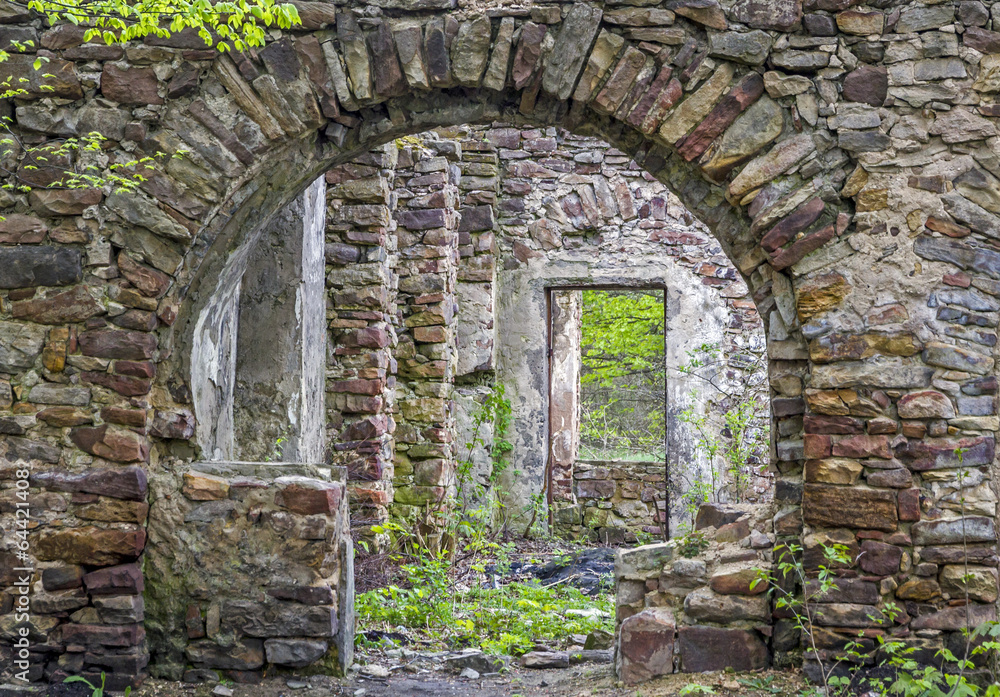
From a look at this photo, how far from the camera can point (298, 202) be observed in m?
4.97

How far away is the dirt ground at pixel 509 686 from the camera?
10.5 feet

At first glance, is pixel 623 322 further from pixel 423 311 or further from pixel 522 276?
pixel 423 311

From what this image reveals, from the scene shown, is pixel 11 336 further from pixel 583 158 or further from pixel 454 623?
pixel 583 158

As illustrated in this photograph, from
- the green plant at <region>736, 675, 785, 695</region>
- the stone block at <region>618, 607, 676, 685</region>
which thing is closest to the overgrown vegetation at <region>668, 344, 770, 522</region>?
the stone block at <region>618, 607, 676, 685</region>

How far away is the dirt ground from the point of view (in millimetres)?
3188

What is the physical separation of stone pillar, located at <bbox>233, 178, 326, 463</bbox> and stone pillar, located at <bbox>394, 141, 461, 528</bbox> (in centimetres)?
122

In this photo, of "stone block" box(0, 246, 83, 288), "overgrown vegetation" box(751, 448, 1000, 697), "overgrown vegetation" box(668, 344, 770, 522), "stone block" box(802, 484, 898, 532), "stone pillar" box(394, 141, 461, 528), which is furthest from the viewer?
"overgrown vegetation" box(668, 344, 770, 522)

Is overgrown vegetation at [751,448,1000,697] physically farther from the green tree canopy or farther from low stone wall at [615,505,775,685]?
the green tree canopy

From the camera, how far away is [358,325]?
5621 millimetres

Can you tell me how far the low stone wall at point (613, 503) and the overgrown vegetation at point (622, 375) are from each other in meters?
2.00

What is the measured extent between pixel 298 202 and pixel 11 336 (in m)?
1.93

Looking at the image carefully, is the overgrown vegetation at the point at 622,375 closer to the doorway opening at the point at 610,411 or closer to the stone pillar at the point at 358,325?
the doorway opening at the point at 610,411

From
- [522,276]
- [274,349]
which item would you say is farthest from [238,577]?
[522,276]

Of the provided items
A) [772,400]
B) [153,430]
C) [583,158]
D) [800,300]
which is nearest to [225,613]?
[153,430]
